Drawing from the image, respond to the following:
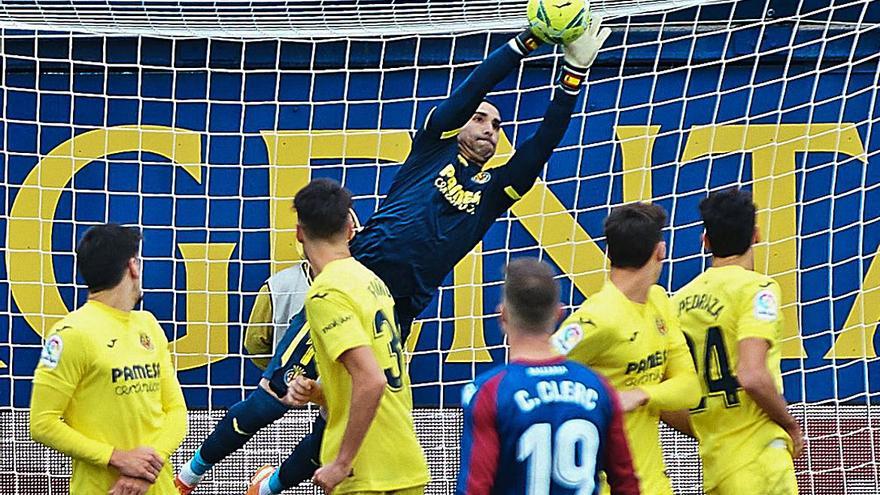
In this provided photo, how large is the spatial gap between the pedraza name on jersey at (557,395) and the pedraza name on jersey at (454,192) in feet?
7.17

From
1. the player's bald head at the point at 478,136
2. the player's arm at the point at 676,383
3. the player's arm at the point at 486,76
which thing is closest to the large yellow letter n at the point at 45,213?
the player's bald head at the point at 478,136

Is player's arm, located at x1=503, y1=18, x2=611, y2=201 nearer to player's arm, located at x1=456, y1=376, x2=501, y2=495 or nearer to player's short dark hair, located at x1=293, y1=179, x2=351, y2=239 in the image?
player's short dark hair, located at x1=293, y1=179, x2=351, y2=239

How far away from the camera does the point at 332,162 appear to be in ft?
23.3

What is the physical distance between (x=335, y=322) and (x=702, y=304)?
131cm

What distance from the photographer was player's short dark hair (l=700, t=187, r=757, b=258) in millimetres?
4762

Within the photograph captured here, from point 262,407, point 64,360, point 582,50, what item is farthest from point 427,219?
point 64,360

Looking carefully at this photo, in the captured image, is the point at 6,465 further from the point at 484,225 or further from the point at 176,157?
the point at 484,225

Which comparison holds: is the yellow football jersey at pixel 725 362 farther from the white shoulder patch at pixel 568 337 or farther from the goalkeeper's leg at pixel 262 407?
the goalkeeper's leg at pixel 262 407

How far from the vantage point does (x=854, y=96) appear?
6.90 meters

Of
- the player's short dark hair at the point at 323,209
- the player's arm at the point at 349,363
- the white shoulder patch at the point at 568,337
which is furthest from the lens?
the player's short dark hair at the point at 323,209

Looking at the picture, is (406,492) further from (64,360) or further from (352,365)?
(64,360)

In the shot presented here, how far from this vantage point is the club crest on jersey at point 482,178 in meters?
5.76

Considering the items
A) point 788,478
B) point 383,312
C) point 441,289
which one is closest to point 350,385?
point 383,312

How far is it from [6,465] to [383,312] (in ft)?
10.8
